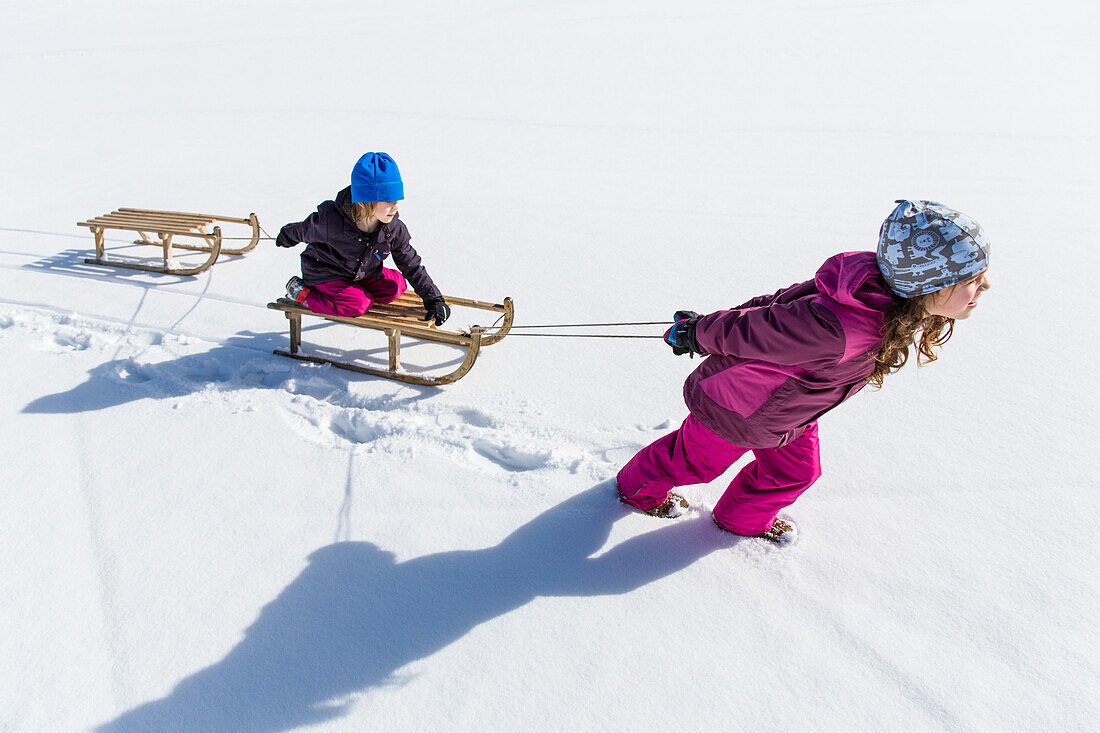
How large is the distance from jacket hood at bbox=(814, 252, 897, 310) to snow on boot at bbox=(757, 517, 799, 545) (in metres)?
1.20

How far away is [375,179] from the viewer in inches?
131

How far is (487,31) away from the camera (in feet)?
42.1

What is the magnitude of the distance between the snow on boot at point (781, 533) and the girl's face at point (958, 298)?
1.25m

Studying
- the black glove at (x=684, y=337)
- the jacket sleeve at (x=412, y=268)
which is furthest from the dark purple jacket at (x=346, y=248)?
the black glove at (x=684, y=337)

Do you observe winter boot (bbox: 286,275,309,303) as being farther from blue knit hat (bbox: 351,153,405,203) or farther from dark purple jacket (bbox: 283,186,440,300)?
blue knit hat (bbox: 351,153,405,203)

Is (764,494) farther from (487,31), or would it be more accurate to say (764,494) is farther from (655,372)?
(487,31)

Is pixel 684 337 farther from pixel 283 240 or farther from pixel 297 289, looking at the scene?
pixel 283 240

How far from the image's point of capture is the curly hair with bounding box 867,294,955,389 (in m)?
1.93

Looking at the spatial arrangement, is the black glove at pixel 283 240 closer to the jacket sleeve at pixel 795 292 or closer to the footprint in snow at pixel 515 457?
the footprint in snow at pixel 515 457

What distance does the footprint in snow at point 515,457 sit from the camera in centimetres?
329

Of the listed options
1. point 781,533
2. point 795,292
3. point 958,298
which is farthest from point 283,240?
point 958,298

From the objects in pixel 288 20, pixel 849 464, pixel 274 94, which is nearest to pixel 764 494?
pixel 849 464

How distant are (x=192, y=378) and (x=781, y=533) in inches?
131

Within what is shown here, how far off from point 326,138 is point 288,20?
8.42m
